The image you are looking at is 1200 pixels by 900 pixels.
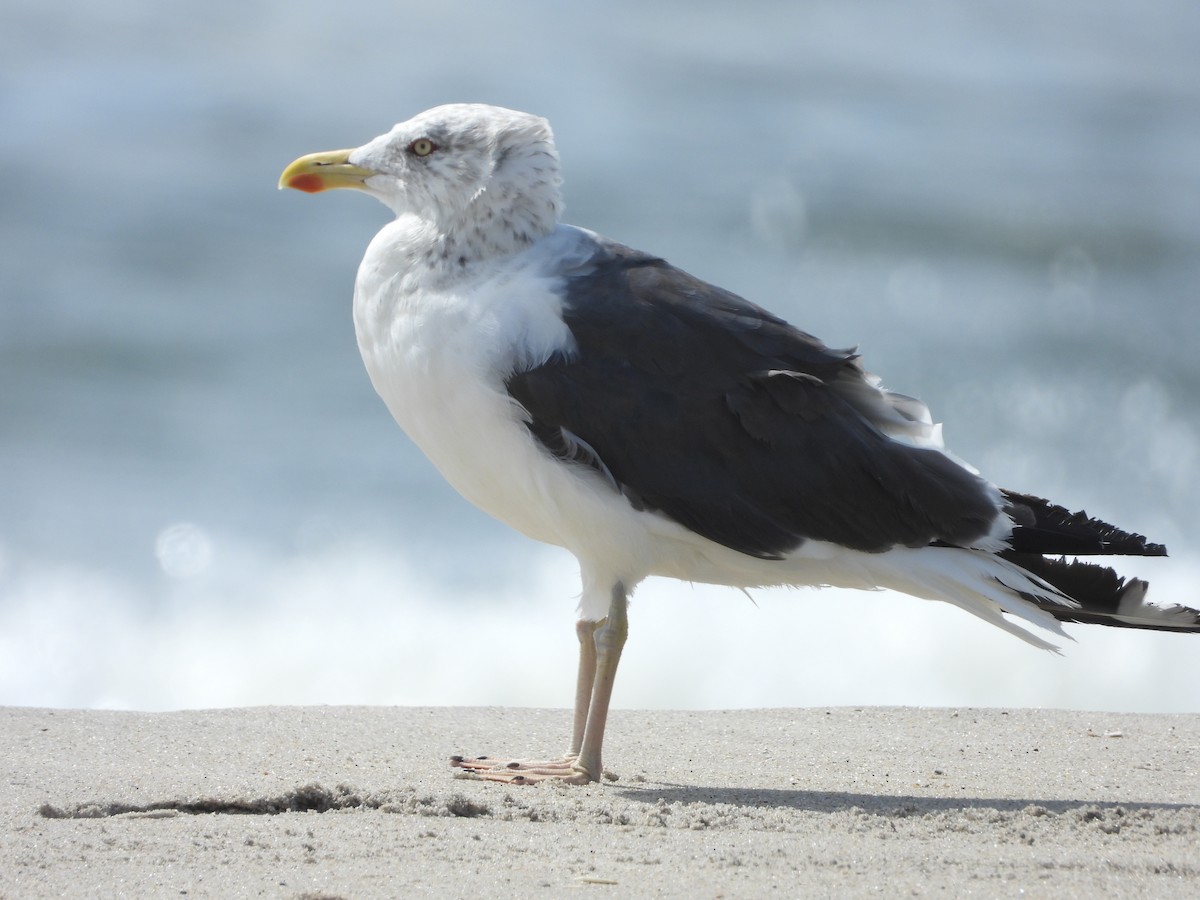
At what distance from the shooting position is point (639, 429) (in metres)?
4.60

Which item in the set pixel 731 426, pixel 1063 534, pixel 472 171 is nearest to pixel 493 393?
pixel 731 426

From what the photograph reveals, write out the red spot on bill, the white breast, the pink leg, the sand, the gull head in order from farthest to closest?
the red spot on bill → the gull head → the pink leg → the white breast → the sand

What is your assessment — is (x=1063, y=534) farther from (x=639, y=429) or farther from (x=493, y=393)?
(x=493, y=393)

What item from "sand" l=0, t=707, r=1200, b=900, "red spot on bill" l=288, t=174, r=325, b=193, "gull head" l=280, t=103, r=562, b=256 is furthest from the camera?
"red spot on bill" l=288, t=174, r=325, b=193

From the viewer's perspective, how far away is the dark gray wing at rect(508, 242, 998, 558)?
4.59 metres

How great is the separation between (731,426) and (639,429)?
30 cm

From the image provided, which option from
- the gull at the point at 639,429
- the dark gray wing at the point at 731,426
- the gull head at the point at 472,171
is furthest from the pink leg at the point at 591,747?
the gull head at the point at 472,171

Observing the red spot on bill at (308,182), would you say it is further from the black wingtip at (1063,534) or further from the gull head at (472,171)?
the black wingtip at (1063,534)

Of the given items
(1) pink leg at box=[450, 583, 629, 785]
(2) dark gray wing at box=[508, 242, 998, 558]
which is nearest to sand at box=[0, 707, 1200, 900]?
(1) pink leg at box=[450, 583, 629, 785]

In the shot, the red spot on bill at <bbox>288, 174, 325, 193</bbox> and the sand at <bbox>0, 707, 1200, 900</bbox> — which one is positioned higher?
the red spot on bill at <bbox>288, 174, 325, 193</bbox>

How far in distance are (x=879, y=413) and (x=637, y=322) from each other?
2.87 ft

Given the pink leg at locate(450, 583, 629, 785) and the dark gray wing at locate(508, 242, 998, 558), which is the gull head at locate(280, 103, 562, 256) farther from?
the pink leg at locate(450, 583, 629, 785)

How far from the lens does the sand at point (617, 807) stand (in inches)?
133

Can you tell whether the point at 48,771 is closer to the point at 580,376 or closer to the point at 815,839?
the point at 580,376
